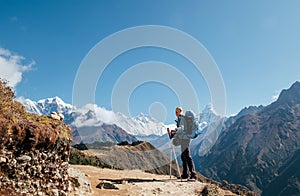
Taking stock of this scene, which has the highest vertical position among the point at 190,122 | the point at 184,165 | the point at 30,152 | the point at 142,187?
the point at 190,122

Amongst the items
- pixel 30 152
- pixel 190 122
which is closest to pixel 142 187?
Answer: pixel 190 122

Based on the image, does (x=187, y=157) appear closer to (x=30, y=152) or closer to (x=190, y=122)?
(x=190, y=122)

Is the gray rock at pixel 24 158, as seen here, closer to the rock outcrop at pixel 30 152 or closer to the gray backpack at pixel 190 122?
the rock outcrop at pixel 30 152

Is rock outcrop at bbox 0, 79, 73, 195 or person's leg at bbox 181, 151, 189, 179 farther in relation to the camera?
person's leg at bbox 181, 151, 189, 179

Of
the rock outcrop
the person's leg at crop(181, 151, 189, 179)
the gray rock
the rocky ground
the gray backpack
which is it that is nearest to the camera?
the rock outcrop

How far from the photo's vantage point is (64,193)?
1216 centimetres

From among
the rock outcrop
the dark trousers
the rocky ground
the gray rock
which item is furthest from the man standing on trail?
the gray rock

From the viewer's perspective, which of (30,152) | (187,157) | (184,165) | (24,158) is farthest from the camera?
(184,165)

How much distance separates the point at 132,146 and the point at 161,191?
76.1 meters

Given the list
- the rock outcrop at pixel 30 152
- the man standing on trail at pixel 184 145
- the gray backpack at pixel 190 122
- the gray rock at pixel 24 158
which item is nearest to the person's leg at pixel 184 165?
the man standing on trail at pixel 184 145

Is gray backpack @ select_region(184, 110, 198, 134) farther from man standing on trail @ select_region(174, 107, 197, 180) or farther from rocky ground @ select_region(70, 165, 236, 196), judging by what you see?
rocky ground @ select_region(70, 165, 236, 196)

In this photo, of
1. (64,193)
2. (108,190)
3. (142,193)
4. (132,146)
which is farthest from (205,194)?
(132,146)

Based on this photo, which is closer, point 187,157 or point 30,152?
point 30,152

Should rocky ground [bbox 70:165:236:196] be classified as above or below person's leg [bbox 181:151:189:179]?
below
